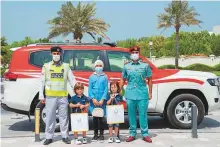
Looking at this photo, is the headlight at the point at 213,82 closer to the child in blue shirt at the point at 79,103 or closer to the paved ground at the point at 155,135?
the paved ground at the point at 155,135

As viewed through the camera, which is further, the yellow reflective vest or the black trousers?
the black trousers

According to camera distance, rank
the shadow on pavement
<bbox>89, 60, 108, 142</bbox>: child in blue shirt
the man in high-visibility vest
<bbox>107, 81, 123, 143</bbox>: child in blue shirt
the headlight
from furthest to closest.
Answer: the shadow on pavement, the headlight, <bbox>107, 81, 123, 143</bbox>: child in blue shirt, <bbox>89, 60, 108, 142</bbox>: child in blue shirt, the man in high-visibility vest

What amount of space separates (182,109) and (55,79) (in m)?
2.96

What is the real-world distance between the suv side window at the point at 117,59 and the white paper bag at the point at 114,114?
1.48 m

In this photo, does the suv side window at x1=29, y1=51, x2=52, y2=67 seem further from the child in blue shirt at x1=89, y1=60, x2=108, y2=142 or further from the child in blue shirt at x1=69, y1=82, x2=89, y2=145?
the child in blue shirt at x1=89, y1=60, x2=108, y2=142

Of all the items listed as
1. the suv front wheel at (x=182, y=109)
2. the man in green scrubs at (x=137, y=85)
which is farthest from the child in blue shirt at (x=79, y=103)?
the suv front wheel at (x=182, y=109)

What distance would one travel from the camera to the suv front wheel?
845 centimetres

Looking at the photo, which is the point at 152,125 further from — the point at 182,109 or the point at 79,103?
the point at 79,103

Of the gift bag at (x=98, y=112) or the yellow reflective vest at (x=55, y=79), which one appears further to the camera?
the gift bag at (x=98, y=112)

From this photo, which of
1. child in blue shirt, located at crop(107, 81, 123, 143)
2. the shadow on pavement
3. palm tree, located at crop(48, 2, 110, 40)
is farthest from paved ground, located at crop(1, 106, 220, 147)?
palm tree, located at crop(48, 2, 110, 40)

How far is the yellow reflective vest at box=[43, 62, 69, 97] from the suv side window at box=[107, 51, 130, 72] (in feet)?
5.56

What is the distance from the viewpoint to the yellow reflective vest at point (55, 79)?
22.9ft

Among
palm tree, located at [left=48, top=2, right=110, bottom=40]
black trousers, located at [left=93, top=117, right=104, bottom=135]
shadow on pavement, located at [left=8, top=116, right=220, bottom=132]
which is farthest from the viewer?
palm tree, located at [left=48, top=2, right=110, bottom=40]

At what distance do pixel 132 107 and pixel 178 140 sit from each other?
106cm
